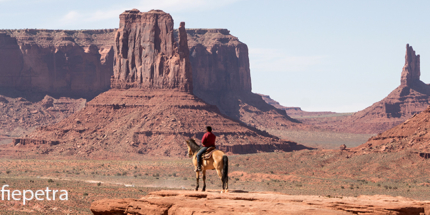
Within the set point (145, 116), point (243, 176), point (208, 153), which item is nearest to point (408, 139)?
point (243, 176)

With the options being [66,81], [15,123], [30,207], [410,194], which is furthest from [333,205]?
[66,81]

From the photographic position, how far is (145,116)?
116 metres

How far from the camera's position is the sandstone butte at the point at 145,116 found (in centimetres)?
10888

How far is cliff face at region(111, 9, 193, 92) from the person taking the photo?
12375cm

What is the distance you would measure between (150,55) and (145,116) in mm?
16211

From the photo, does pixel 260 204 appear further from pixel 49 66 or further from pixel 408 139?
pixel 49 66

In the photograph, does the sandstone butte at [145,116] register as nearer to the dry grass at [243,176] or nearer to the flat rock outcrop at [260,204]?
the dry grass at [243,176]

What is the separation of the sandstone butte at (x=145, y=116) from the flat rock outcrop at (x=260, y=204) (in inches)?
3154

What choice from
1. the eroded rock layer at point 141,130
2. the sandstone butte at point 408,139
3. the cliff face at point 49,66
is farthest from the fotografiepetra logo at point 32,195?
the cliff face at point 49,66

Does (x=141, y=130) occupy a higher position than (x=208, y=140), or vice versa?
(x=208, y=140)

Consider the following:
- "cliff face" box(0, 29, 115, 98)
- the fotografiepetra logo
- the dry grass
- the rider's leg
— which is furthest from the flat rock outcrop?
"cliff face" box(0, 29, 115, 98)

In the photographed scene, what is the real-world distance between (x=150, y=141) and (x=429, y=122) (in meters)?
48.3

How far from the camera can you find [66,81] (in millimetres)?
192875

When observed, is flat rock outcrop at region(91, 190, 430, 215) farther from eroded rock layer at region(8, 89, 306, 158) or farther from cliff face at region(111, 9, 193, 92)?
cliff face at region(111, 9, 193, 92)
